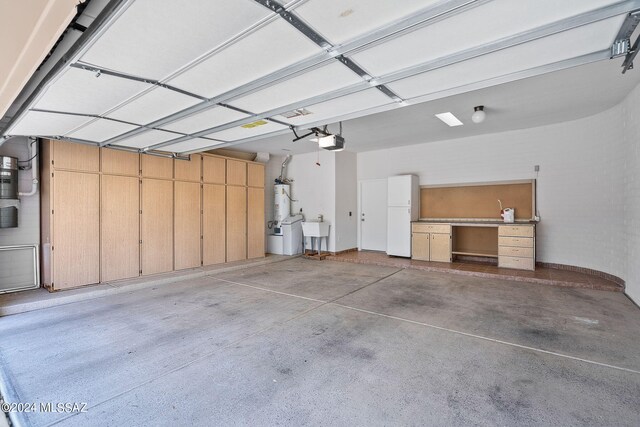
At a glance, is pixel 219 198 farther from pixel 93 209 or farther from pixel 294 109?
pixel 294 109

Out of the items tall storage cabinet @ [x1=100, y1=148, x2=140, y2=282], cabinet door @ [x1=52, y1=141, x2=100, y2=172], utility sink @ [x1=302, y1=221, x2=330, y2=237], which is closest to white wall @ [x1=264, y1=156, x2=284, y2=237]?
utility sink @ [x1=302, y1=221, x2=330, y2=237]

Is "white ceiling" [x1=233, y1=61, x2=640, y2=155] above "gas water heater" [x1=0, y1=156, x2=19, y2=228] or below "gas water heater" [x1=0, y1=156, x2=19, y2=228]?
above

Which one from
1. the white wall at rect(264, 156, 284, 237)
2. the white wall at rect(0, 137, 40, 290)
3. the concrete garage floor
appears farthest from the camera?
the white wall at rect(264, 156, 284, 237)

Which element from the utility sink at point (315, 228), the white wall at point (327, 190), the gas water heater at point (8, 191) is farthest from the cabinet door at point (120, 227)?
the utility sink at point (315, 228)

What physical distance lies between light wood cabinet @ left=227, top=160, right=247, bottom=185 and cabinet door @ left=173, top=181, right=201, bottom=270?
88 centimetres

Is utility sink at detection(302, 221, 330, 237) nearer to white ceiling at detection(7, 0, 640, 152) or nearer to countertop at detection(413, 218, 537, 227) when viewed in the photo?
countertop at detection(413, 218, 537, 227)

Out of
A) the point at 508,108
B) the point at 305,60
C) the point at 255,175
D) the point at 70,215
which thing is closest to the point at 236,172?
the point at 255,175

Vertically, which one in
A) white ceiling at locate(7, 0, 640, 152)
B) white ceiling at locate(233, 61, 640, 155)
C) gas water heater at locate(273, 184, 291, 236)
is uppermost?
white ceiling at locate(233, 61, 640, 155)

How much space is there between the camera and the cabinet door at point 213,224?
21.9 feet

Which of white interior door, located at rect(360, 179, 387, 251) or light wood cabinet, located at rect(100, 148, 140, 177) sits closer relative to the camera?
light wood cabinet, located at rect(100, 148, 140, 177)

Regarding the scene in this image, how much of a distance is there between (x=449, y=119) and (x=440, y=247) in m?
2.94

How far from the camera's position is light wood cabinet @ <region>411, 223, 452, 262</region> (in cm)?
677

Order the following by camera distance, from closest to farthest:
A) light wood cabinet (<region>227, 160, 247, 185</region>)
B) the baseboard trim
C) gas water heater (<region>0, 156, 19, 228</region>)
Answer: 1. gas water heater (<region>0, 156, 19, 228</region>)
2. the baseboard trim
3. light wood cabinet (<region>227, 160, 247, 185</region>)

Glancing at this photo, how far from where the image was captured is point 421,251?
23.2 ft
